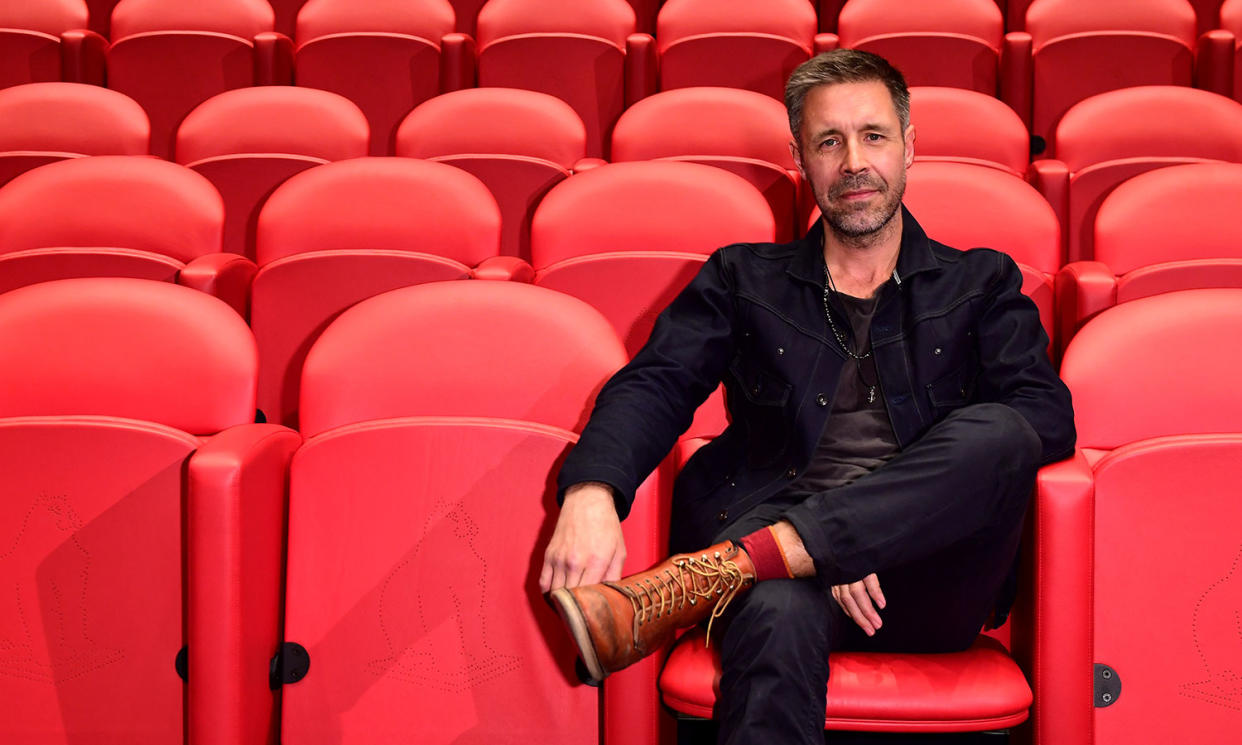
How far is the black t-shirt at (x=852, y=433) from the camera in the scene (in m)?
0.50

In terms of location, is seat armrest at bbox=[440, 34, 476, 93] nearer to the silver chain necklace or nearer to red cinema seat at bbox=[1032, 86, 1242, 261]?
red cinema seat at bbox=[1032, 86, 1242, 261]

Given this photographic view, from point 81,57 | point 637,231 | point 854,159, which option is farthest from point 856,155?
point 81,57

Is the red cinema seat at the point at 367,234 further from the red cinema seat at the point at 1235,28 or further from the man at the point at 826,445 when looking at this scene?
the red cinema seat at the point at 1235,28

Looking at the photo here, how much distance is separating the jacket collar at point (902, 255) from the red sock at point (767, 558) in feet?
0.54

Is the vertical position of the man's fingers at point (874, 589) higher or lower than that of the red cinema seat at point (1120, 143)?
lower

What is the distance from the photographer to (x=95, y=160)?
0.83 meters

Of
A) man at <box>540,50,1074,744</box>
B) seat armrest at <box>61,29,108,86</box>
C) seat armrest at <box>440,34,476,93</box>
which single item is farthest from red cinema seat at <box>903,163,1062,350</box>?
seat armrest at <box>61,29,108,86</box>

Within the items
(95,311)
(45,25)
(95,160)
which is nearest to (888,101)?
(95,311)

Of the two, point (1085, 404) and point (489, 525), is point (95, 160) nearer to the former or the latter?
point (489, 525)

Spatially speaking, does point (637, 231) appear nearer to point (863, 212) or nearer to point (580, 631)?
point (863, 212)

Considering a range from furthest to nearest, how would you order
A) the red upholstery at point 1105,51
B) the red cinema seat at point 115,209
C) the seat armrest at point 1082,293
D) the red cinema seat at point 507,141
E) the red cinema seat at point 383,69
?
the red cinema seat at point 383,69
the red upholstery at point 1105,51
the red cinema seat at point 507,141
the red cinema seat at point 115,209
the seat armrest at point 1082,293

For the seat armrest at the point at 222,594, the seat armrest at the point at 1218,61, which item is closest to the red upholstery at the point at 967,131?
the seat armrest at the point at 1218,61

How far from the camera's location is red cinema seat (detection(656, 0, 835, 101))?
1139 millimetres

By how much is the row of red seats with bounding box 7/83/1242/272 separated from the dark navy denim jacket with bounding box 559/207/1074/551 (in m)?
0.29
